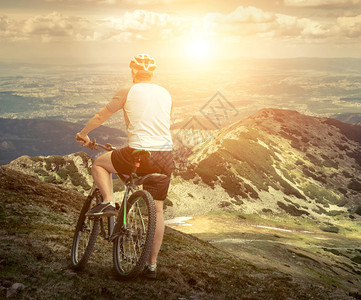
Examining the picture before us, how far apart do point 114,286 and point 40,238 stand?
4.63m

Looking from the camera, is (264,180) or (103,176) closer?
(103,176)

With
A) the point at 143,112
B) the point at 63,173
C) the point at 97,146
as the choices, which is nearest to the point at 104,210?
the point at 97,146

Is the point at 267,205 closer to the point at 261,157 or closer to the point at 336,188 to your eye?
the point at 261,157

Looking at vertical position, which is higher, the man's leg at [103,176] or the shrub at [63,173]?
the man's leg at [103,176]

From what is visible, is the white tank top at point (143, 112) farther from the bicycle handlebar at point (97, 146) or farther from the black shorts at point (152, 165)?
the bicycle handlebar at point (97, 146)

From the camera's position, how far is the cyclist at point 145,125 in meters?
8.70

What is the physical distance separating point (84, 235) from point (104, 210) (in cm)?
211

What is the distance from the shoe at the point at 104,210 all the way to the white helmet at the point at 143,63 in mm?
3780

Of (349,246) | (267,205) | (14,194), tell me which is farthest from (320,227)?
(14,194)

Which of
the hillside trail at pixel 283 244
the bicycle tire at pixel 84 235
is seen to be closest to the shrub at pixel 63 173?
the hillside trail at pixel 283 244

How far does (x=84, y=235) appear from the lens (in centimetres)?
1083

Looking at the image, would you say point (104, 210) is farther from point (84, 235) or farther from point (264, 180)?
point (264, 180)

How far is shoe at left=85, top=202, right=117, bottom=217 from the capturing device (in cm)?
915

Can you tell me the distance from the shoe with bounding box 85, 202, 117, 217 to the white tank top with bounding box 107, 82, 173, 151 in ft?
Answer: 6.19
